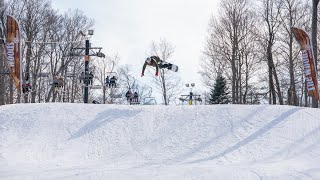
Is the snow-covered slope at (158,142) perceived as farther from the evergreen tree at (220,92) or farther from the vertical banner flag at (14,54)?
the evergreen tree at (220,92)

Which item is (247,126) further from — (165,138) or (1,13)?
(1,13)

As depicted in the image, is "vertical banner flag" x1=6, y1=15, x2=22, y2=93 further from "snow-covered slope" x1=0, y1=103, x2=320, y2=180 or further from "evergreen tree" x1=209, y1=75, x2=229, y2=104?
"evergreen tree" x1=209, y1=75, x2=229, y2=104

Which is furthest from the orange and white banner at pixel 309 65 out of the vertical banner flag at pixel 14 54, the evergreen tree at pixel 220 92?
the evergreen tree at pixel 220 92

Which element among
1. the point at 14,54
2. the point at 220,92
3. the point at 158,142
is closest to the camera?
the point at 158,142

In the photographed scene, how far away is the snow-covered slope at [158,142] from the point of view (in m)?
10.3

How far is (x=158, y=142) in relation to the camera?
14094 millimetres

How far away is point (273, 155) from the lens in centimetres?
1258

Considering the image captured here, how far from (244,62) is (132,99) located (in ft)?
37.1

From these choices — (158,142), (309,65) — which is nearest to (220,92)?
(309,65)

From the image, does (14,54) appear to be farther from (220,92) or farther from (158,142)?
(220,92)

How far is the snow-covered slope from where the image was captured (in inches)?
407

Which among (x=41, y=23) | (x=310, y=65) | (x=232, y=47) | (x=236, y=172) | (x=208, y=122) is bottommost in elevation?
(x=236, y=172)

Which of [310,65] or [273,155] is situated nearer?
[273,155]

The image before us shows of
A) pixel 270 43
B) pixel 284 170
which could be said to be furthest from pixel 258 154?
pixel 270 43
